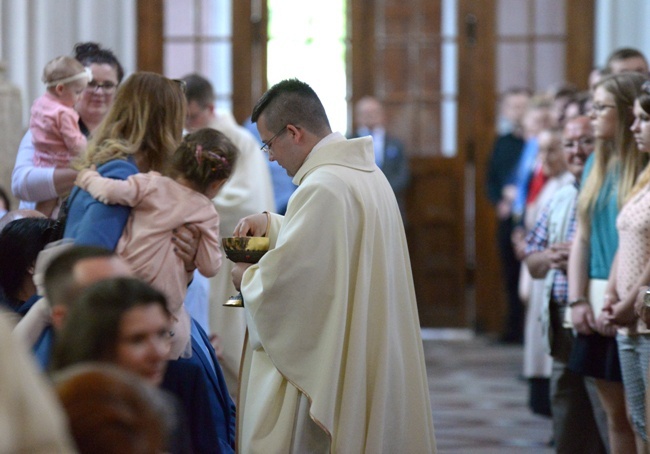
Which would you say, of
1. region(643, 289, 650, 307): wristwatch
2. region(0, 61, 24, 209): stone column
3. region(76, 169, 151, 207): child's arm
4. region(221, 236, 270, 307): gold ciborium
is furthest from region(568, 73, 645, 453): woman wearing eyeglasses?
region(0, 61, 24, 209): stone column

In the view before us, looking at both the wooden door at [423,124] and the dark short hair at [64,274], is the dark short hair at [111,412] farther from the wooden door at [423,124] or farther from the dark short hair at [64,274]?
the wooden door at [423,124]

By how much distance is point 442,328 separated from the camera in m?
11.4

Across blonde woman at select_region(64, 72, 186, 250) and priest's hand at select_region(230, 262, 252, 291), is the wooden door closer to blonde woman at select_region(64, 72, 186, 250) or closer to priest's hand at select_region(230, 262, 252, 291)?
blonde woman at select_region(64, 72, 186, 250)

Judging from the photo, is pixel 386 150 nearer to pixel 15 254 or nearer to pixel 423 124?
pixel 423 124

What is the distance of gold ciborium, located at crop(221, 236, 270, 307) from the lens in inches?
154

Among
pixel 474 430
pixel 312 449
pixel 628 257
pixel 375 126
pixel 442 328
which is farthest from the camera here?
pixel 442 328

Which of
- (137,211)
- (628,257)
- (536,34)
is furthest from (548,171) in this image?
(536,34)

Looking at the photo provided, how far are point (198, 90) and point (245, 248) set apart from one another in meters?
2.56

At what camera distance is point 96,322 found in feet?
7.72

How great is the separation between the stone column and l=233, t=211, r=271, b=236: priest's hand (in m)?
2.90

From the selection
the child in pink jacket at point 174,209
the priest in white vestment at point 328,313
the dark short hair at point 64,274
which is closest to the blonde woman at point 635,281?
the priest in white vestment at point 328,313

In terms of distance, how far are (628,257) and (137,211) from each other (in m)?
1.88

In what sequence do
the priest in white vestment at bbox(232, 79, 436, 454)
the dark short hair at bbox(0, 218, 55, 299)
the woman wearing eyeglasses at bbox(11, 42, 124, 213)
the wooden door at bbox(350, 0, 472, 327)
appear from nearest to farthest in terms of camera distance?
1. the priest in white vestment at bbox(232, 79, 436, 454)
2. the dark short hair at bbox(0, 218, 55, 299)
3. the woman wearing eyeglasses at bbox(11, 42, 124, 213)
4. the wooden door at bbox(350, 0, 472, 327)

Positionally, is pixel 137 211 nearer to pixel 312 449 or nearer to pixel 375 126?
pixel 312 449
